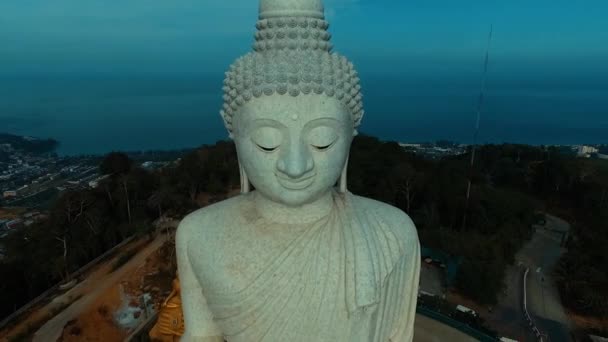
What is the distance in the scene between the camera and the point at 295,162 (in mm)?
2555

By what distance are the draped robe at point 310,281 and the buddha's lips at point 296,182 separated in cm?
40

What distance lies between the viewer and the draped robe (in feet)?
9.24

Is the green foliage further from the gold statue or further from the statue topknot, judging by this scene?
the statue topknot

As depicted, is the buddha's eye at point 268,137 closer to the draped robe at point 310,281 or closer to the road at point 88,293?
the draped robe at point 310,281

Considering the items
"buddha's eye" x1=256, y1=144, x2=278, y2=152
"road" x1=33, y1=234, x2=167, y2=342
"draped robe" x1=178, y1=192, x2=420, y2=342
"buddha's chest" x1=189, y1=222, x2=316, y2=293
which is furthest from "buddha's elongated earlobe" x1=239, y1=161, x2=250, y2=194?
"road" x1=33, y1=234, x2=167, y2=342

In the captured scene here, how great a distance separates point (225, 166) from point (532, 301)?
13845mm

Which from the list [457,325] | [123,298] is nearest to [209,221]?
[457,325]

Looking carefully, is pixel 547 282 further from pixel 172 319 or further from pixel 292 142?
pixel 292 142

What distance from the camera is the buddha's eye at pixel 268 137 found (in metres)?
2.59

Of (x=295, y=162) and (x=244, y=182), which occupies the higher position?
(x=295, y=162)

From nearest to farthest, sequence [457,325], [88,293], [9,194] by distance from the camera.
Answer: [457,325], [88,293], [9,194]

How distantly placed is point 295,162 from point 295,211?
0.54m

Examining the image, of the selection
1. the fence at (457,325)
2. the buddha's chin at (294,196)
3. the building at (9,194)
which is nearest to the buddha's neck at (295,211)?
the buddha's chin at (294,196)

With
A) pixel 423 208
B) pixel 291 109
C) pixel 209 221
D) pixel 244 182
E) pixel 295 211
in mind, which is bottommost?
pixel 423 208
